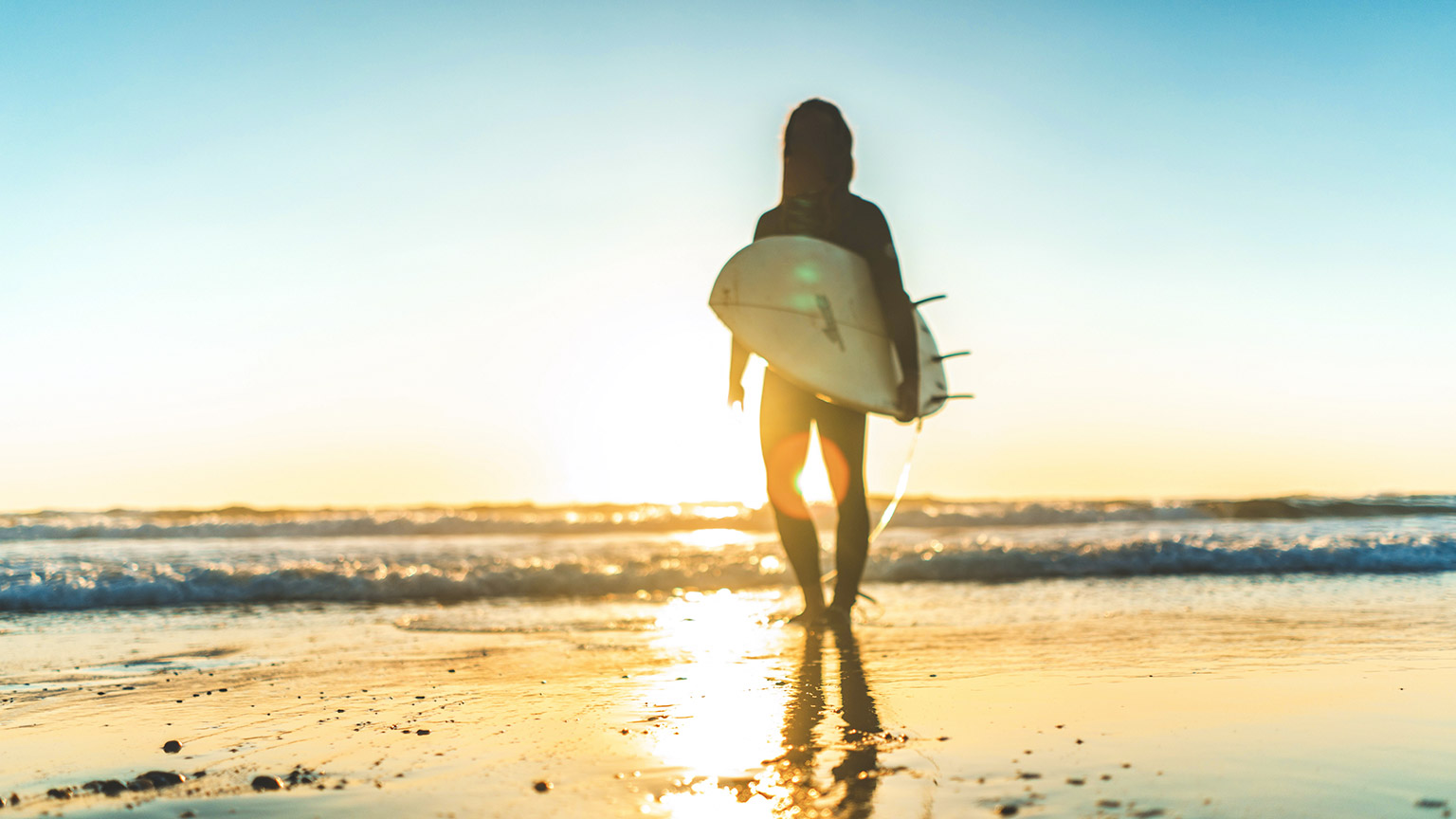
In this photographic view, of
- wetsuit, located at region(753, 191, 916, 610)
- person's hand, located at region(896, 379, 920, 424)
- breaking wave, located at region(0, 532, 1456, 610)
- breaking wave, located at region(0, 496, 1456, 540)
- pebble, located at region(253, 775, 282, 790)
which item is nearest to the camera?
pebble, located at region(253, 775, 282, 790)

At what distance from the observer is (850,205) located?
11.8 feet

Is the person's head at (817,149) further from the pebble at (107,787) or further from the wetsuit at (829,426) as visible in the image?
the pebble at (107,787)

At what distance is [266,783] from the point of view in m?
1.67

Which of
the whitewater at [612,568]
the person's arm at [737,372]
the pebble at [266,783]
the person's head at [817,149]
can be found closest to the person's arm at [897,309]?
the person's head at [817,149]

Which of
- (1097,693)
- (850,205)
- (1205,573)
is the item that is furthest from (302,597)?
(1205,573)

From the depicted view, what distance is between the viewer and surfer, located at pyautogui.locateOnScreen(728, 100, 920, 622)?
3545 mm

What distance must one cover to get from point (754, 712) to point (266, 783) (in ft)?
3.47

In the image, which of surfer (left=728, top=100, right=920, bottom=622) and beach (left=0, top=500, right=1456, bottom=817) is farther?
surfer (left=728, top=100, right=920, bottom=622)

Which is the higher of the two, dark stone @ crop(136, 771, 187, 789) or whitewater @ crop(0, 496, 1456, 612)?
dark stone @ crop(136, 771, 187, 789)

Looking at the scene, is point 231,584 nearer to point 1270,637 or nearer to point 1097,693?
point 1097,693

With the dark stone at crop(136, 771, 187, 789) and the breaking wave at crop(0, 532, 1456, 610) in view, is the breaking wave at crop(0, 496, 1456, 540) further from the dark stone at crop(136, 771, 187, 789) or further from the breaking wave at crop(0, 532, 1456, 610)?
the dark stone at crop(136, 771, 187, 789)

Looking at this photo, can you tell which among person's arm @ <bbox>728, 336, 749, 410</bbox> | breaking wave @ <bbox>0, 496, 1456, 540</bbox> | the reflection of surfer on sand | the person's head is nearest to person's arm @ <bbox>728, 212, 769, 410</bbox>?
person's arm @ <bbox>728, 336, 749, 410</bbox>

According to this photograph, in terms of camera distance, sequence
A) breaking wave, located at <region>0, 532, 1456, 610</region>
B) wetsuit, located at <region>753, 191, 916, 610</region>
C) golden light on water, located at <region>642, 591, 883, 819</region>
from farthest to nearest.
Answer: breaking wave, located at <region>0, 532, 1456, 610</region>
wetsuit, located at <region>753, 191, 916, 610</region>
golden light on water, located at <region>642, 591, 883, 819</region>

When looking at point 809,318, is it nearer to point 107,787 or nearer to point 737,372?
point 737,372
